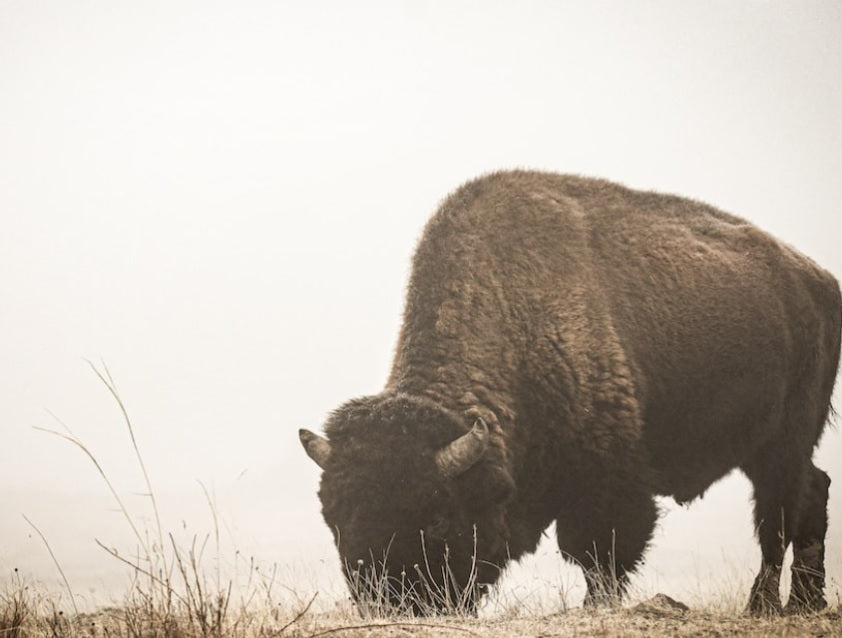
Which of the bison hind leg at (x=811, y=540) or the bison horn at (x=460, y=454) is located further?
the bison hind leg at (x=811, y=540)

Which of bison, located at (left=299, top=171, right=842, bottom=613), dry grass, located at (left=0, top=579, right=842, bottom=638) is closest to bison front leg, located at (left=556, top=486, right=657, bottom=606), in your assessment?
bison, located at (left=299, top=171, right=842, bottom=613)

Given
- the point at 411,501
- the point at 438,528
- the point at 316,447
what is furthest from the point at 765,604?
the point at 316,447

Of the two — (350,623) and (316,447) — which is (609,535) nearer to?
(316,447)

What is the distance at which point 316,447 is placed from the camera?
6336mm

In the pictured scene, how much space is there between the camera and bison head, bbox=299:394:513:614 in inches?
229

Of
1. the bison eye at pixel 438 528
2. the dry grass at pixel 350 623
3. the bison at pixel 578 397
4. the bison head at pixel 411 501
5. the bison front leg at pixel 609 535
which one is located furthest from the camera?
the bison front leg at pixel 609 535

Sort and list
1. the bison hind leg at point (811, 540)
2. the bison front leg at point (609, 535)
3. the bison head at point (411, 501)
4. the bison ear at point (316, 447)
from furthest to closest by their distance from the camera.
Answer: the bison hind leg at point (811, 540)
the bison front leg at point (609, 535)
the bison ear at point (316, 447)
the bison head at point (411, 501)

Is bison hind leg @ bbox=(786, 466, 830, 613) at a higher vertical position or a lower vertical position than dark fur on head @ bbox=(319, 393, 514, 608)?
lower

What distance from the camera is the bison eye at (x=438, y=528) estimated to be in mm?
5984

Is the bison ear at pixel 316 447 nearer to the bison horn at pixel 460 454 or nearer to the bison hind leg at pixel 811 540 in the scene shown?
the bison horn at pixel 460 454

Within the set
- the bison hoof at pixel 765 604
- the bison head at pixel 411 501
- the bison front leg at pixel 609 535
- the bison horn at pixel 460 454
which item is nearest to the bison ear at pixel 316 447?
the bison head at pixel 411 501

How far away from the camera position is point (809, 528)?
8.69 metres

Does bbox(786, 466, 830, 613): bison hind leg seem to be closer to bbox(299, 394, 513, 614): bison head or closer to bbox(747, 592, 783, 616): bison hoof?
bbox(747, 592, 783, 616): bison hoof

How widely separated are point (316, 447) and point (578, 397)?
210 centimetres
